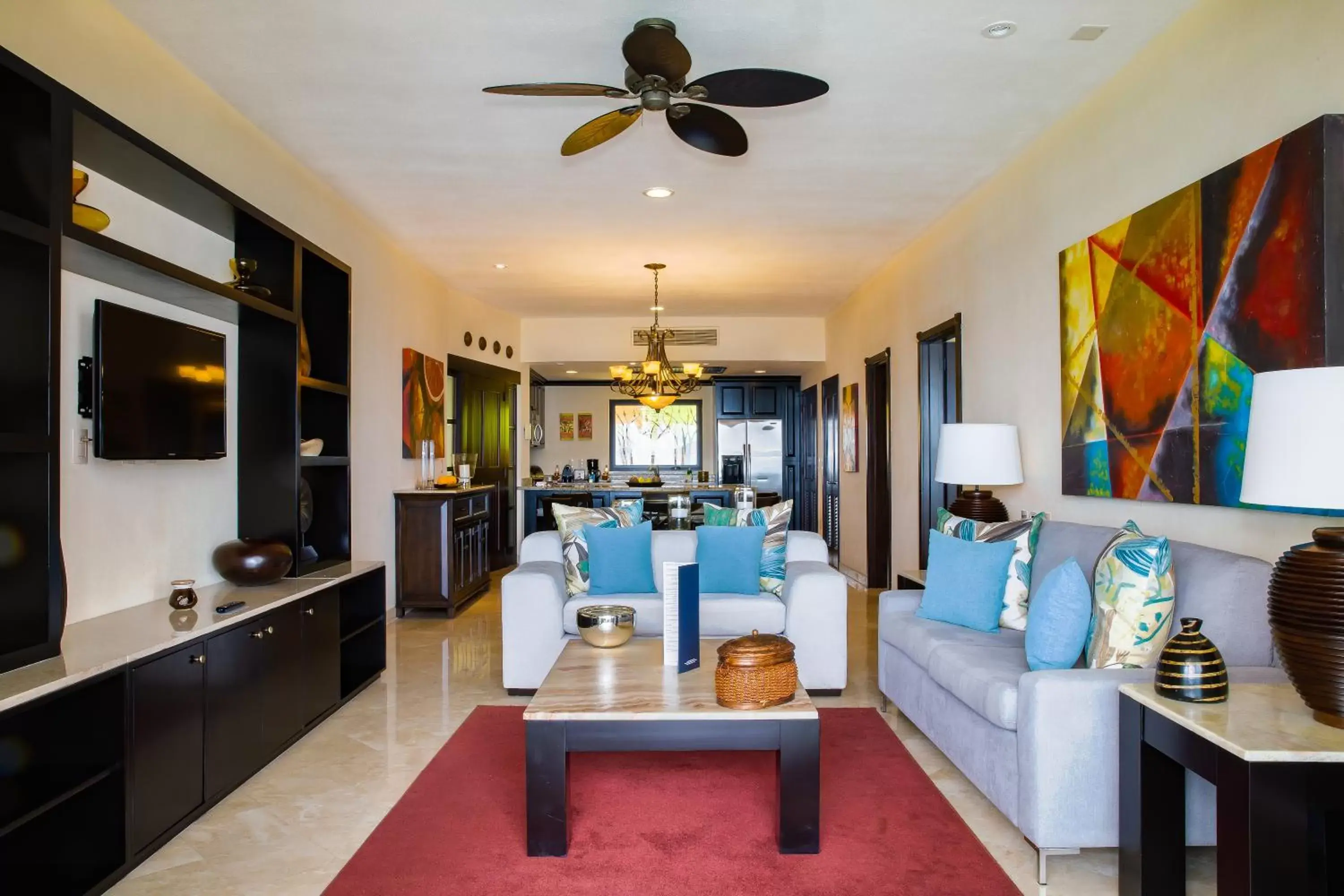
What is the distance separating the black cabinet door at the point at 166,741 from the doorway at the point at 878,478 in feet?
17.7

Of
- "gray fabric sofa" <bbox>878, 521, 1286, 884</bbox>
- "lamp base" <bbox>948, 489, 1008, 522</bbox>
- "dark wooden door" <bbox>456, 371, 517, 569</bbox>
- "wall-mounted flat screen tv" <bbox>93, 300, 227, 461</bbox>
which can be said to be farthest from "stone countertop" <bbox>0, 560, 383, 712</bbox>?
"dark wooden door" <bbox>456, 371, 517, 569</bbox>

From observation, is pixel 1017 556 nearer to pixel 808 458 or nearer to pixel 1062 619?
pixel 1062 619

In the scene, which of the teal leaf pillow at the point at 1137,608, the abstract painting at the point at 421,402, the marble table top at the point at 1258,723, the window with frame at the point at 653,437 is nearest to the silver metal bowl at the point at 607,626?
the teal leaf pillow at the point at 1137,608

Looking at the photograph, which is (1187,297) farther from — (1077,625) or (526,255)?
(526,255)

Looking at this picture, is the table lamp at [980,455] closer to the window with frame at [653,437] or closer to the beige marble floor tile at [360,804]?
the beige marble floor tile at [360,804]

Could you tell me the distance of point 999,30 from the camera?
296 cm

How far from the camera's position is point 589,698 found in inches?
102

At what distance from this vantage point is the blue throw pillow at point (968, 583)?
3.40 meters

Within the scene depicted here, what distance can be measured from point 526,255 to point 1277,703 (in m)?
5.53

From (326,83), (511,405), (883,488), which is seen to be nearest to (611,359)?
(511,405)

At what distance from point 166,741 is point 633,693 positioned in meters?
1.41

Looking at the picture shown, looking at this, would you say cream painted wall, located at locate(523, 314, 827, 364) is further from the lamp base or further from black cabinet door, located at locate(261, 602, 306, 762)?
black cabinet door, located at locate(261, 602, 306, 762)

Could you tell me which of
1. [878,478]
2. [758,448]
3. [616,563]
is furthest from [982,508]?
[758,448]

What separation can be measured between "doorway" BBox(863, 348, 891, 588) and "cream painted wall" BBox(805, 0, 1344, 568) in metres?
0.51
